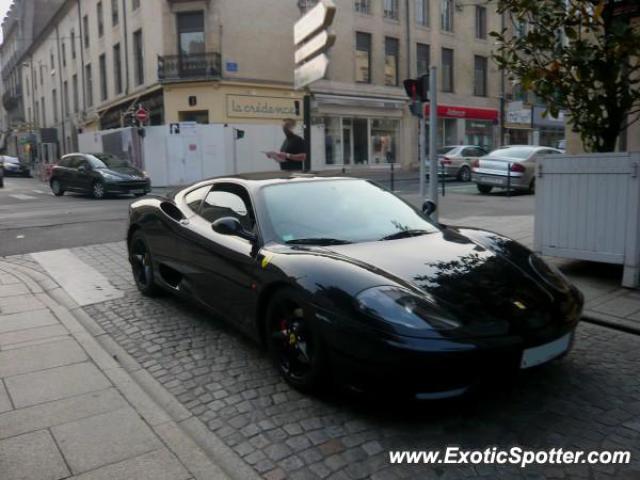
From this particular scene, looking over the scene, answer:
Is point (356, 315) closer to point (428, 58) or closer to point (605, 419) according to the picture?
point (605, 419)

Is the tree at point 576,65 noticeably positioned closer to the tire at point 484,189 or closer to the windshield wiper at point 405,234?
the windshield wiper at point 405,234

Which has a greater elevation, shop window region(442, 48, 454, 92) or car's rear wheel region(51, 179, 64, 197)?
shop window region(442, 48, 454, 92)

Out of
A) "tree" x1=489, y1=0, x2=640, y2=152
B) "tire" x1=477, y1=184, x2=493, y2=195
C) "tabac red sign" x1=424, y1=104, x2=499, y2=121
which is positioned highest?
"tabac red sign" x1=424, y1=104, x2=499, y2=121

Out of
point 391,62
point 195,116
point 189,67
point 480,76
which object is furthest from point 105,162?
point 480,76

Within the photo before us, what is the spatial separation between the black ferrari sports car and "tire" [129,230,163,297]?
0.60 metres

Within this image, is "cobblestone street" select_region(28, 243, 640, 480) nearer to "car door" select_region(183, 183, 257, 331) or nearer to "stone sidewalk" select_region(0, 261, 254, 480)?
"stone sidewalk" select_region(0, 261, 254, 480)

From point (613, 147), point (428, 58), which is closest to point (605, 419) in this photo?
point (613, 147)

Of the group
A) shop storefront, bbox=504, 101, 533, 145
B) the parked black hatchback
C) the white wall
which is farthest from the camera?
shop storefront, bbox=504, 101, 533, 145

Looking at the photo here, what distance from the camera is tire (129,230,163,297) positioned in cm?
575

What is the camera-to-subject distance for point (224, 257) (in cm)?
429

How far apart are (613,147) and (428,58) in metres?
28.2

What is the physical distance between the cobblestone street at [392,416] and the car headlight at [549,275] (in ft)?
1.83

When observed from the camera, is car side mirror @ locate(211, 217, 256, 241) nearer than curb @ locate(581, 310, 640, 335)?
Yes

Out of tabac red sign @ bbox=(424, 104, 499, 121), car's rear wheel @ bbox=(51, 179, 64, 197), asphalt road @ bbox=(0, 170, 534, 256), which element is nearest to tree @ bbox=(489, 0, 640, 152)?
asphalt road @ bbox=(0, 170, 534, 256)
